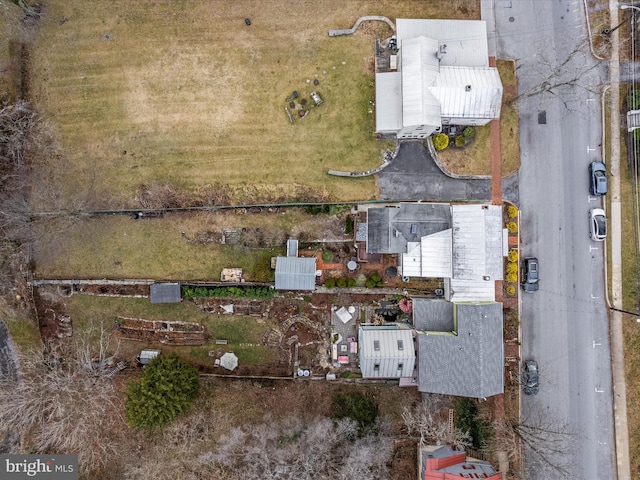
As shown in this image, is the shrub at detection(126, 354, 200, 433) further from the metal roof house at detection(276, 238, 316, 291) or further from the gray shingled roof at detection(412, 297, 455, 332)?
the gray shingled roof at detection(412, 297, 455, 332)

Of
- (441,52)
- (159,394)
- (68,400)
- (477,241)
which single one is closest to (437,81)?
(441,52)

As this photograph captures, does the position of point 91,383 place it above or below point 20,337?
below

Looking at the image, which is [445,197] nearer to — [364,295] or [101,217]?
[364,295]

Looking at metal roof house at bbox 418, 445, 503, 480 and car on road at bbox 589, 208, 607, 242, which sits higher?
car on road at bbox 589, 208, 607, 242

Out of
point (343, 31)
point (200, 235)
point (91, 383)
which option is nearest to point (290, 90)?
point (343, 31)

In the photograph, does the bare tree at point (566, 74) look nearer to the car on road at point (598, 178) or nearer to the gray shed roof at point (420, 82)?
the car on road at point (598, 178)

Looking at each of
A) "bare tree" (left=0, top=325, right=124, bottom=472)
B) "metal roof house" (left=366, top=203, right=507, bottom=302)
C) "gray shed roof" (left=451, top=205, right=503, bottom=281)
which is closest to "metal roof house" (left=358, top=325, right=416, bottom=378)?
"metal roof house" (left=366, top=203, right=507, bottom=302)

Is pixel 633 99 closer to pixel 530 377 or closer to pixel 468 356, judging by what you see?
pixel 530 377
